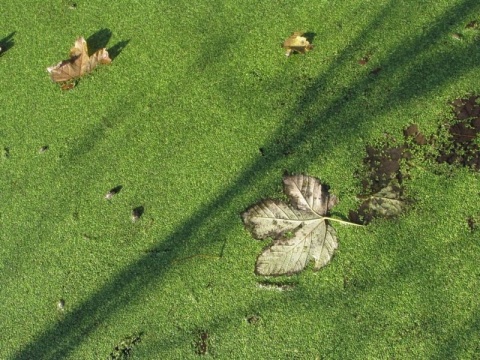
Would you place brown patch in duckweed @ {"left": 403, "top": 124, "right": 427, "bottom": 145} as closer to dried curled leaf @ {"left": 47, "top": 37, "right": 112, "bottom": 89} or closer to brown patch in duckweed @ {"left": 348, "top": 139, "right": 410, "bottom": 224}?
brown patch in duckweed @ {"left": 348, "top": 139, "right": 410, "bottom": 224}

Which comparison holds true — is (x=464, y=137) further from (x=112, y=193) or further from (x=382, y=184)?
(x=112, y=193)

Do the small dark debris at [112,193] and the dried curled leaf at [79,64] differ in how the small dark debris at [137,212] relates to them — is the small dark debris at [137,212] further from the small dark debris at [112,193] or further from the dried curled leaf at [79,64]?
the dried curled leaf at [79,64]

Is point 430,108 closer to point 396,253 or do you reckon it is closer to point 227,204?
point 396,253

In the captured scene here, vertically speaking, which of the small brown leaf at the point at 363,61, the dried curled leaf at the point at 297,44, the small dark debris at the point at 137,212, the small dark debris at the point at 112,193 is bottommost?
the small dark debris at the point at 137,212

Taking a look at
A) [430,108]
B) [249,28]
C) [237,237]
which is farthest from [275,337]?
[249,28]

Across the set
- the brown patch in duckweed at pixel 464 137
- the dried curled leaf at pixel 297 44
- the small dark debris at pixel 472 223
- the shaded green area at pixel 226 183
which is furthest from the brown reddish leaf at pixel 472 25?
the small dark debris at pixel 472 223

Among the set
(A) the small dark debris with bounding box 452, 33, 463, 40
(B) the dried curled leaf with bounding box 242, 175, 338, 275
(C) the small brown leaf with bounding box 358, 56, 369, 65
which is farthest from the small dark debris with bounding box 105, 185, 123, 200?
(A) the small dark debris with bounding box 452, 33, 463, 40

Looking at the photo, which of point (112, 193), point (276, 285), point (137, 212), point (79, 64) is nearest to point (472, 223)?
point (276, 285)
